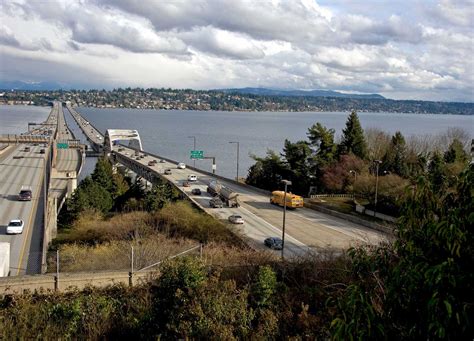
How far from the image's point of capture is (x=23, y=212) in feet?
133

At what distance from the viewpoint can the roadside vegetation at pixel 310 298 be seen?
4.84 meters

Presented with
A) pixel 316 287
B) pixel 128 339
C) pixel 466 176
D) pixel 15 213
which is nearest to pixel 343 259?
pixel 316 287

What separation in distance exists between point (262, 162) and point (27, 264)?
35421 millimetres

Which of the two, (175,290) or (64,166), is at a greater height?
(175,290)

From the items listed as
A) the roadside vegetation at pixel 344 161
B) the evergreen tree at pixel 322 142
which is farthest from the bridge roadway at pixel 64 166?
the evergreen tree at pixel 322 142

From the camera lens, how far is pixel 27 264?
1019 inches

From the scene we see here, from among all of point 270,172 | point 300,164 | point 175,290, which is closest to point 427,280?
point 175,290

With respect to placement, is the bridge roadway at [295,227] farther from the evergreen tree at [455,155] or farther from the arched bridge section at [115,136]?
the arched bridge section at [115,136]

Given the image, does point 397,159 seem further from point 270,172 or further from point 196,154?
point 196,154

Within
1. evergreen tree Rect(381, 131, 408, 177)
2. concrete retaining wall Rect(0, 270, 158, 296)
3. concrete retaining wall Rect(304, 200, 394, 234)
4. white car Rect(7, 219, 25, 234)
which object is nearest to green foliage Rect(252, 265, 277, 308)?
concrete retaining wall Rect(0, 270, 158, 296)

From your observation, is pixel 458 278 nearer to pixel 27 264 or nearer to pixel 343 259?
pixel 343 259

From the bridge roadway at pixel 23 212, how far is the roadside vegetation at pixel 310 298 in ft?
28.4

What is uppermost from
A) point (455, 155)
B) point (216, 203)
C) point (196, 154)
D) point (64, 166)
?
point (455, 155)

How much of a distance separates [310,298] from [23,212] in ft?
99.9
